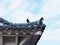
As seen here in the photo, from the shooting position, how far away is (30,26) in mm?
9008

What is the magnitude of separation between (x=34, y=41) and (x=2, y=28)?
126cm

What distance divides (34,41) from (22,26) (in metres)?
0.72

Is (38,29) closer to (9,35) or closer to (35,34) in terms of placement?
(35,34)

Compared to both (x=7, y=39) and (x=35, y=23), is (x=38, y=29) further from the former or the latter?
(x=7, y=39)

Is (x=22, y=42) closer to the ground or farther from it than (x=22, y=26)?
closer to the ground

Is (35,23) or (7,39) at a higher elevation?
(35,23)

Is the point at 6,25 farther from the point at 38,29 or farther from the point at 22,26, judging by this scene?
the point at 38,29

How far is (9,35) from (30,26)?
0.84 m

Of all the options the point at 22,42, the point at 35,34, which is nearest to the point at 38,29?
the point at 35,34

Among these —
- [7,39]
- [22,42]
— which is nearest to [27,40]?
[22,42]

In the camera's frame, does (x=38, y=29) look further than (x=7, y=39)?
No

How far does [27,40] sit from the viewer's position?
914 cm

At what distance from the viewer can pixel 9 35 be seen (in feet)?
30.1

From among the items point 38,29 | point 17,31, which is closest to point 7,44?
point 17,31
